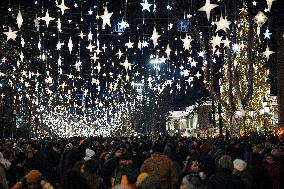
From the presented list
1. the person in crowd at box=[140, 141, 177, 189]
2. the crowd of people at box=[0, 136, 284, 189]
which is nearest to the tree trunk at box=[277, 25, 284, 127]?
the crowd of people at box=[0, 136, 284, 189]

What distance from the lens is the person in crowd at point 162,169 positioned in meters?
9.54

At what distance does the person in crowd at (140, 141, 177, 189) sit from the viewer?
954 centimetres

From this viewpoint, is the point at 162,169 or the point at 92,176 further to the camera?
the point at 162,169

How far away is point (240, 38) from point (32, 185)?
107 feet

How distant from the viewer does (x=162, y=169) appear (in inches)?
377

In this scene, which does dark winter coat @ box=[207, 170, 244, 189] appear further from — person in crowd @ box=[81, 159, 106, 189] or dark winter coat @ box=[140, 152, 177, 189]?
dark winter coat @ box=[140, 152, 177, 189]

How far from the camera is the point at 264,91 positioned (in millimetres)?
39812

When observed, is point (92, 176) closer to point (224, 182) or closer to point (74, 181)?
point (74, 181)

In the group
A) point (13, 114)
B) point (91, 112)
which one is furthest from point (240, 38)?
point (91, 112)

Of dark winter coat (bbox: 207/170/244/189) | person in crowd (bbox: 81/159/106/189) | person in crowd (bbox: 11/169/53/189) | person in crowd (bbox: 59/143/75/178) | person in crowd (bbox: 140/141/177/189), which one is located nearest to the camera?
person in crowd (bbox: 11/169/53/189)

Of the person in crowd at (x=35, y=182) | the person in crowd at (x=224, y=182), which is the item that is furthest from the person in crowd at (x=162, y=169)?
the person in crowd at (x=35, y=182)

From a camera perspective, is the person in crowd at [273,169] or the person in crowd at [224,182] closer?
the person in crowd at [224,182]

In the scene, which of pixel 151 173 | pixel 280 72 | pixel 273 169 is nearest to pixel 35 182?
pixel 151 173

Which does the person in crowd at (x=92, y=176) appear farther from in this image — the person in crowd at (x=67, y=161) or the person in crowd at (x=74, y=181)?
the person in crowd at (x=67, y=161)
